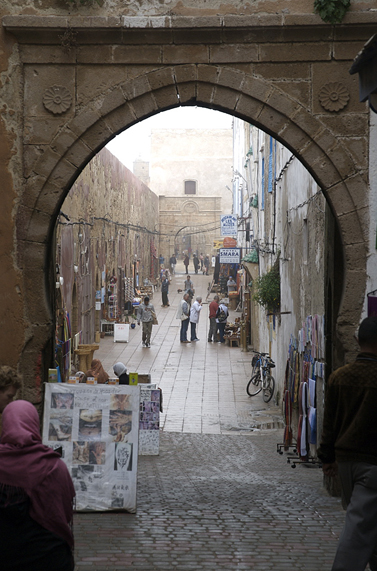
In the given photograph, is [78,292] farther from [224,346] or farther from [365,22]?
[365,22]

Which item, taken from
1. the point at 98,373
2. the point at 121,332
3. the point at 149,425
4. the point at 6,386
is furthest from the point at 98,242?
the point at 6,386

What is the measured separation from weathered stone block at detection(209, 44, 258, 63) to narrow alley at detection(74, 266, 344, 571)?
3.66 metres

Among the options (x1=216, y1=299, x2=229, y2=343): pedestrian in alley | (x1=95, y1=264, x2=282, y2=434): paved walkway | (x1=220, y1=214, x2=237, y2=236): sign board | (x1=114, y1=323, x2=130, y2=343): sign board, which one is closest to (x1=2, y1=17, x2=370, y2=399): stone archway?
(x1=95, y1=264, x2=282, y2=434): paved walkway

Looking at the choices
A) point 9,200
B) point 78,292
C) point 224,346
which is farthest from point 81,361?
point 9,200

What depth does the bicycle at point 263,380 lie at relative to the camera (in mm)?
14641

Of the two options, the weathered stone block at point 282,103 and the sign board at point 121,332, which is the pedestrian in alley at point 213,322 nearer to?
Result: the sign board at point 121,332

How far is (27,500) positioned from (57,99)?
4044 millimetres

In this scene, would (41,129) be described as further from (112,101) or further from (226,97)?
(226,97)

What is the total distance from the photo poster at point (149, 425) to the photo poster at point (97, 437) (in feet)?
11.5

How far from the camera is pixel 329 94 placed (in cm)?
634

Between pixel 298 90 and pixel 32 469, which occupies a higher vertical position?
pixel 298 90

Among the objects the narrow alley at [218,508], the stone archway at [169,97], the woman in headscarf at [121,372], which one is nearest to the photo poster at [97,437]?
the narrow alley at [218,508]

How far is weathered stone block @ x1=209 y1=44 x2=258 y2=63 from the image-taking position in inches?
251

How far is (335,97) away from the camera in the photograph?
634 cm
